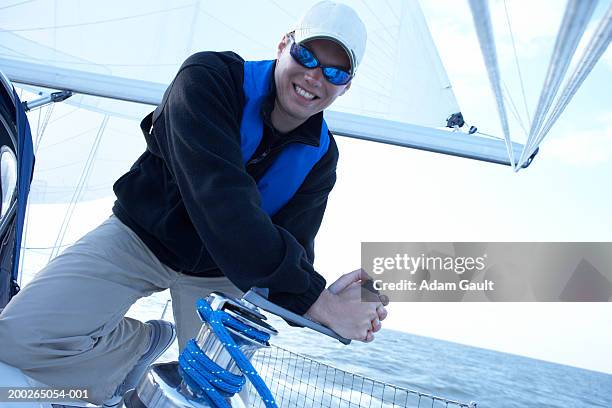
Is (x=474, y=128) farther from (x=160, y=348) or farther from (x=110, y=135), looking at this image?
(x=110, y=135)

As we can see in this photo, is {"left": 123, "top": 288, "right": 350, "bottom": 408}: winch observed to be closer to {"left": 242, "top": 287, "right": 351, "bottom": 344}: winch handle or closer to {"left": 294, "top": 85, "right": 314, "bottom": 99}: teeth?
{"left": 242, "top": 287, "right": 351, "bottom": 344}: winch handle

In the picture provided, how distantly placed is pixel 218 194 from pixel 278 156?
51 centimetres

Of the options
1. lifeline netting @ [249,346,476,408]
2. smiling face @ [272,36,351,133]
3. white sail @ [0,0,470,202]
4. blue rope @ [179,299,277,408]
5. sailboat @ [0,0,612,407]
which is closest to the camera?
blue rope @ [179,299,277,408]

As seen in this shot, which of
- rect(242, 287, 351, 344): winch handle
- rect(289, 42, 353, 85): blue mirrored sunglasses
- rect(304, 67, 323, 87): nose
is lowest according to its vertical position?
rect(242, 287, 351, 344): winch handle

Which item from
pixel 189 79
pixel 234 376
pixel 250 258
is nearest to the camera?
pixel 234 376

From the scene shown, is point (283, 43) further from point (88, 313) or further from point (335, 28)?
point (88, 313)

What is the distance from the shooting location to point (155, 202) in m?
1.45

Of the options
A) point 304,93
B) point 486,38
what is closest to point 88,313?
point 304,93

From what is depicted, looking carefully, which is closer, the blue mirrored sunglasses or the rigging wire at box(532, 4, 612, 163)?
the rigging wire at box(532, 4, 612, 163)

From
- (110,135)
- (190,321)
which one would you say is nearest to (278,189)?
(190,321)

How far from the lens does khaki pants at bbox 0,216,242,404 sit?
3.81ft

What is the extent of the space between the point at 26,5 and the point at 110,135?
3.11 metres

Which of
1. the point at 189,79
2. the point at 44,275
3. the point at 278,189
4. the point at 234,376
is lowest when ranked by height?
the point at 234,376

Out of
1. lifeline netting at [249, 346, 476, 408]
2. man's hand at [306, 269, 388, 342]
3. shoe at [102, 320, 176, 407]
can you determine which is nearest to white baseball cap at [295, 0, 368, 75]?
man's hand at [306, 269, 388, 342]
